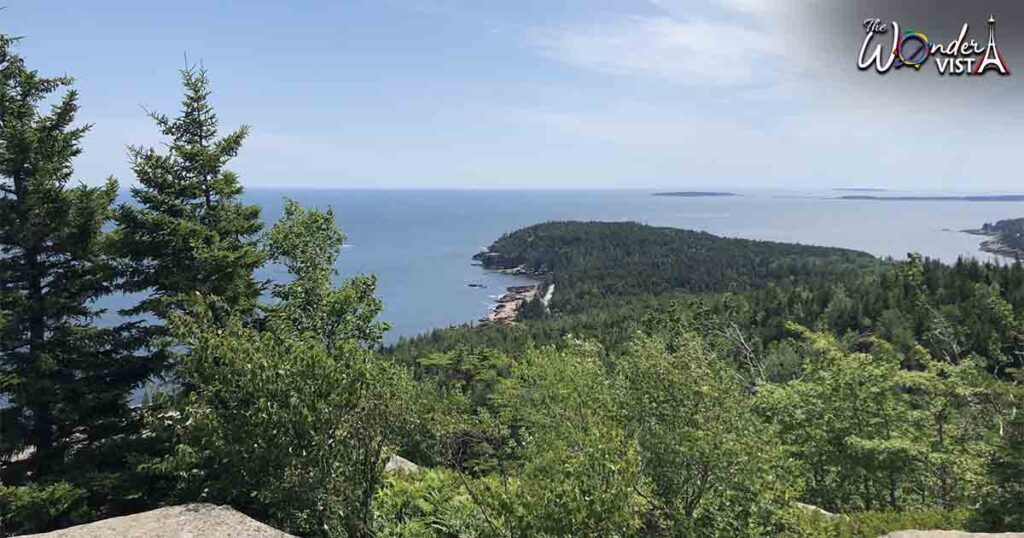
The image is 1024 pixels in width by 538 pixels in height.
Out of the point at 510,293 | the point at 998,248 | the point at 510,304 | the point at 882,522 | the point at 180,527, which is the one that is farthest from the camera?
the point at 998,248

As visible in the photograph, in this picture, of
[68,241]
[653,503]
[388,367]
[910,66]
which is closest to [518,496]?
[653,503]

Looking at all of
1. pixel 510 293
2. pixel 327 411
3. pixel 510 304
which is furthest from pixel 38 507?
pixel 510 293

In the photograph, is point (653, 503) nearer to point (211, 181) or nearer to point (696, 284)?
point (211, 181)

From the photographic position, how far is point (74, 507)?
13.6 m

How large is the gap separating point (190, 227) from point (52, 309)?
4.04 meters

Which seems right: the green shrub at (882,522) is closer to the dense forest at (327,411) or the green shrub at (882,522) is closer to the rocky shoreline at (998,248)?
the dense forest at (327,411)

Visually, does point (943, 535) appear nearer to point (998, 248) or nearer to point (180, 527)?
point (180, 527)

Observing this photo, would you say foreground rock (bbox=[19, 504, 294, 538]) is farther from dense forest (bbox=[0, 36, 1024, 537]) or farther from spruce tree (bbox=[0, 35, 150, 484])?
spruce tree (bbox=[0, 35, 150, 484])

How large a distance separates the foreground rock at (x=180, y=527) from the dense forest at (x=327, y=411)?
576mm

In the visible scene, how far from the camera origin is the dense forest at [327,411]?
9273 mm

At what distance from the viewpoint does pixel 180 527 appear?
10352 millimetres

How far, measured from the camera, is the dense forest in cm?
927

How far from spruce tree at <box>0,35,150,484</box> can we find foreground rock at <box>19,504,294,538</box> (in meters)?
4.46

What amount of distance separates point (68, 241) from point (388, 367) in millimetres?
11107
